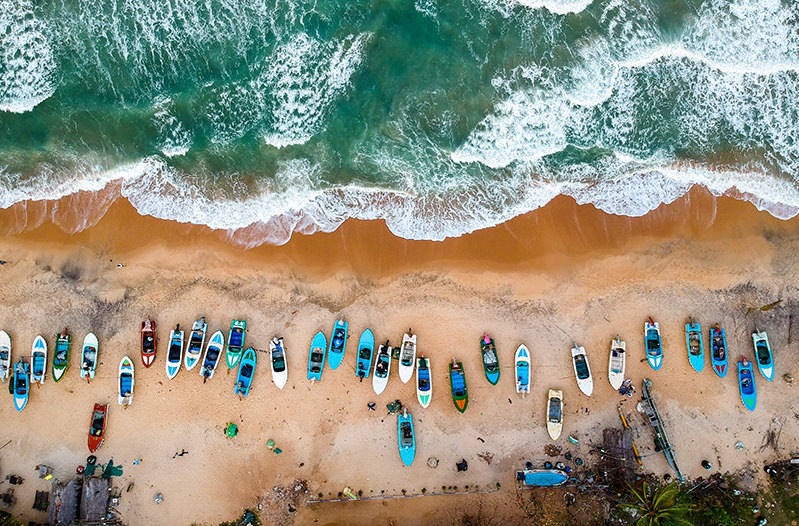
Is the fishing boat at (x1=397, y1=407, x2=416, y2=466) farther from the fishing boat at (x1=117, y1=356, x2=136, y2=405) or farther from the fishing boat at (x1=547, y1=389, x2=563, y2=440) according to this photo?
the fishing boat at (x1=117, y1=356, x2=136, y2=405)

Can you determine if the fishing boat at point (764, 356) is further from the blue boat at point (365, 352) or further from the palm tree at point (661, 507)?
the blue boat at point (365, 352)

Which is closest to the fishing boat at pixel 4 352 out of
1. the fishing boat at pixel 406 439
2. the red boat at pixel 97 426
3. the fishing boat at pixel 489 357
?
the red boat at pixel 97 426

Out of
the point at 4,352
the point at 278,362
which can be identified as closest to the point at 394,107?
the point at 278,362

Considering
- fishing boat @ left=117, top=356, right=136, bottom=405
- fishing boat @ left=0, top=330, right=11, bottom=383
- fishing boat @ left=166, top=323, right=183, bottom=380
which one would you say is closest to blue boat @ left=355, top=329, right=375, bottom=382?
fishing boat @ left=166, top=323, right=183, bottom=380

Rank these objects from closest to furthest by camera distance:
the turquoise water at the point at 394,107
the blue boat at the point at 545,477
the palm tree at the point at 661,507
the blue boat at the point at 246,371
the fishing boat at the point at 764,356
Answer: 1. the palm tree at the point at 661,507
2. the turquoise water at the point at 394,107
3. the fishing boat at the point at 764,356
4. the blue boat at the point at 246,371
5. the blue boat at the point at 545,477

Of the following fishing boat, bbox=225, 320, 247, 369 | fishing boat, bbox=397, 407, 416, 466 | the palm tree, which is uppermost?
fishing boat, bbox=225, 320, 247, 369

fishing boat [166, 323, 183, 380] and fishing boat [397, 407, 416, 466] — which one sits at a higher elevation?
fishing boat [166, 323, 183, 380]

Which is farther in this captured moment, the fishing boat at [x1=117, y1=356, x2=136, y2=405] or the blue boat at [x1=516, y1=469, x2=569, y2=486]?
the blue boat at [x1=516, y1=469, x2=569, y2=486]
